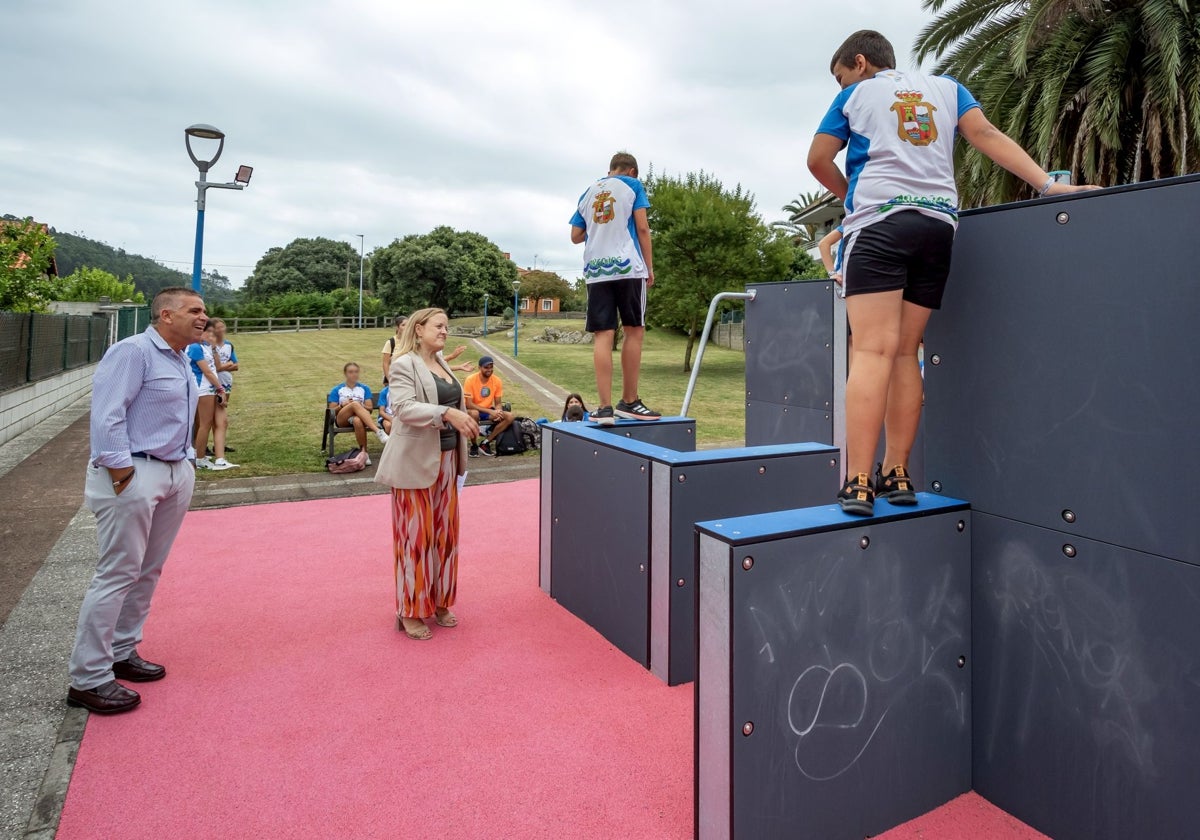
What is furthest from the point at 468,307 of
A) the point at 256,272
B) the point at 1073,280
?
the point at 1073,280

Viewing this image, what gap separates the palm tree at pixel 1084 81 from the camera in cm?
1302

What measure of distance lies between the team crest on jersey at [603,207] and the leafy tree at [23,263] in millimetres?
15107

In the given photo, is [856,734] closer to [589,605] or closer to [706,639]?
[706,639]

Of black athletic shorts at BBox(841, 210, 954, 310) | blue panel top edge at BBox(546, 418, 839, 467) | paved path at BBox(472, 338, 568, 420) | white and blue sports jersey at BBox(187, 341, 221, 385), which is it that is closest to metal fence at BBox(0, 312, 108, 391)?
white and blue sports jersey at BBox(187, 341, 221, 385)

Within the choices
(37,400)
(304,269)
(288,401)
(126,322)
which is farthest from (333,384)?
(304,269)

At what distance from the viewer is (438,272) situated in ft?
199

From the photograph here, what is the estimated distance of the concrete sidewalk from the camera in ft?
9.16

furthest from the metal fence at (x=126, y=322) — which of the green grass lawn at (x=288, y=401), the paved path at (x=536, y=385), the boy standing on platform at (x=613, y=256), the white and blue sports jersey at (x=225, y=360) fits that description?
the boy standing on platform at (x=613, y=256)

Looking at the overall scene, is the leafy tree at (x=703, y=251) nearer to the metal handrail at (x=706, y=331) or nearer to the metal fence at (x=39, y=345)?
the metal fence at (x=39, y=345)

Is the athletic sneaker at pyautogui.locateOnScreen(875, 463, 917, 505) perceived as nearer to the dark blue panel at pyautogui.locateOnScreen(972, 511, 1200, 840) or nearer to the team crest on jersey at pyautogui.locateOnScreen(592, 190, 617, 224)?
the dark blue panel at pyautogui.locateOnScreen(972, 511, 1200, 840)

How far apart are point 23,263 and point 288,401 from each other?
5.94 metres

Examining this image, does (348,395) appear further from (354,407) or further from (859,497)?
(859,497)

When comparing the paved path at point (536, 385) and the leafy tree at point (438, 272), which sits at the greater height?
the leafy tree at point (438, 272)

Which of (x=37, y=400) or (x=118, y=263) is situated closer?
(x=37, y=400)
